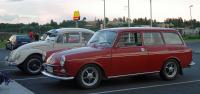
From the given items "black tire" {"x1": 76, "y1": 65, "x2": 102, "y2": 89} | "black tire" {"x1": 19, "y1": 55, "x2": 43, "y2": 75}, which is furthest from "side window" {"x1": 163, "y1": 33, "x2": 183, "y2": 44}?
"black tire" {"x1": 19, "y1": 55, "x2": 43, "y2": 75}

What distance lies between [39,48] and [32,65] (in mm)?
641

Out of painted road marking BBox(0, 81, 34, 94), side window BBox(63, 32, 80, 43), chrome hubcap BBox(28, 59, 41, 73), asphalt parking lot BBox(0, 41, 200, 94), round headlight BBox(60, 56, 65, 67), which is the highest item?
side window BBox(63, 32, 80, 43)

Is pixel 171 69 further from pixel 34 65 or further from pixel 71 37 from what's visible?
pixel 34 65

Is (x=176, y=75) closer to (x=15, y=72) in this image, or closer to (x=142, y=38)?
(x=142, y=38)

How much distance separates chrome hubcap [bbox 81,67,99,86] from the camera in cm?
1052

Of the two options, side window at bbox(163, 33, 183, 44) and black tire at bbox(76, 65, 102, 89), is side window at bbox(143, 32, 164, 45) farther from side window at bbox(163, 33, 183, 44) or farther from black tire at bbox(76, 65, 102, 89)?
black tire at bbox(76, 65, 102, 89)

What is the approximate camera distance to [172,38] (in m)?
12.3

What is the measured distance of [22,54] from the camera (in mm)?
14000

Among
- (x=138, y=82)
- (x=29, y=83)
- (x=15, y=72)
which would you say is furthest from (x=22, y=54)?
(x=138, y=82)

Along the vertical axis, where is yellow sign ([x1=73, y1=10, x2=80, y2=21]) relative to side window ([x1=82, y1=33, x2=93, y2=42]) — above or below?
above

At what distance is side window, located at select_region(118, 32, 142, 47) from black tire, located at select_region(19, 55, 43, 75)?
13.6 ft

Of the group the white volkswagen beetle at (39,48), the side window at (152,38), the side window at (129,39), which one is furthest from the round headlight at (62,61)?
the white volkswagen beetle at (39,48)

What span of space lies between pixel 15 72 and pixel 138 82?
17.3 ft

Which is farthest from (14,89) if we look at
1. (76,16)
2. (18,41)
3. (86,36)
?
(76,16)
